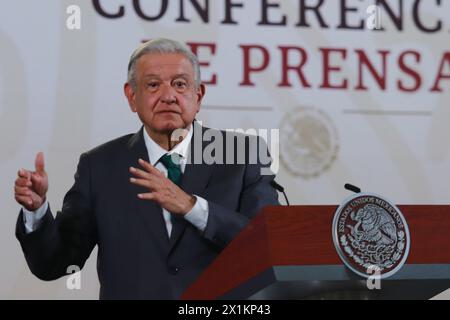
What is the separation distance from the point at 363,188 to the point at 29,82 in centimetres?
152

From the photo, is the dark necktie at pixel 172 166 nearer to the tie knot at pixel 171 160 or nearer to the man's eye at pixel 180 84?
the tie knot at pixel 171 160

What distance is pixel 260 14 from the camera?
4125 mm

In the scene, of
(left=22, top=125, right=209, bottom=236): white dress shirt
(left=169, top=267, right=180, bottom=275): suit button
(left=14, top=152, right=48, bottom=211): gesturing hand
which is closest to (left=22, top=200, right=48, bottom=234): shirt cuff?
(left=22, top=125, right=209, bottom=236): white dress shirt

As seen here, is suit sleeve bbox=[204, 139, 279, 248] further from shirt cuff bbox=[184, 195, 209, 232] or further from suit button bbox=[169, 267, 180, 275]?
suit button bbox=[169, 267, 180, 275]

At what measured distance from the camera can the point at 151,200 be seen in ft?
8.75

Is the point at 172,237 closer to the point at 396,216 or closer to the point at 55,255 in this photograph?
the point at 55,255

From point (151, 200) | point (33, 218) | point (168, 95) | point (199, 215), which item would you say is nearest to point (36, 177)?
point (33, 218)

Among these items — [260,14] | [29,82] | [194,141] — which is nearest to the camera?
[194,141]

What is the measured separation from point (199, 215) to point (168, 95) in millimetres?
553

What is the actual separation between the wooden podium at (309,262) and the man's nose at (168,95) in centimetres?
74

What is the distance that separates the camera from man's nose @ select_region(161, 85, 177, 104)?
290 cm

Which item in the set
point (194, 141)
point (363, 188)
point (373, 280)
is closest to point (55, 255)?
point (194, 141)

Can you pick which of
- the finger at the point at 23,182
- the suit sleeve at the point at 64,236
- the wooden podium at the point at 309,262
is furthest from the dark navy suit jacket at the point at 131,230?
the wooden podium at the point at 309,262

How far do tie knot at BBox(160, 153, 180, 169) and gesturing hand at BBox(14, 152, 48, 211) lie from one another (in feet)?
1.52
